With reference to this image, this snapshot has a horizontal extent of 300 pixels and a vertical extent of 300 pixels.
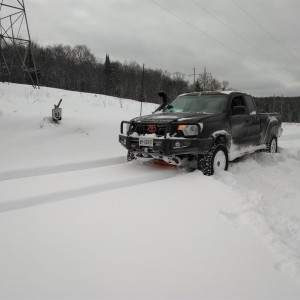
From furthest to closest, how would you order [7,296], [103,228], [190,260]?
1. [103,228]
2. [190,260]
3. [7,296]

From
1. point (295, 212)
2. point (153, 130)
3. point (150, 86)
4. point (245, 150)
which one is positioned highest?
point (150, 86)

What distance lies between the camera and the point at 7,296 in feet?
7.00

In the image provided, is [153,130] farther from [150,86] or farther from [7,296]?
[150,86]

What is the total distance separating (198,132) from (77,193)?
2.47 meters

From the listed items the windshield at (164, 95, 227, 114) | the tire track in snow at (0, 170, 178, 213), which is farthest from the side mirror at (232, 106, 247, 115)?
the tire track in snow at (0, 170, 178, 213)

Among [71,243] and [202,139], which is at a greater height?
[202,139]

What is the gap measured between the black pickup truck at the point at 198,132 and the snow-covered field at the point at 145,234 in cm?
37

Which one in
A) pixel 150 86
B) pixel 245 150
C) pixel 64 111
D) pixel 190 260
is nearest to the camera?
pixel 190 260

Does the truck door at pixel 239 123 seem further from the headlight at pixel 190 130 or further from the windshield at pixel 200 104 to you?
the headlight at pixel 190 130

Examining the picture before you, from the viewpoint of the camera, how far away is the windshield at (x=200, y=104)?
650 centimetres

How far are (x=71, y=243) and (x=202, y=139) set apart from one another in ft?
11.1

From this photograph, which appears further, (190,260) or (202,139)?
(202,139)

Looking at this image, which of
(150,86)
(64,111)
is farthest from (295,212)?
(150,86)

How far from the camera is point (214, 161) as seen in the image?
5746 mm
